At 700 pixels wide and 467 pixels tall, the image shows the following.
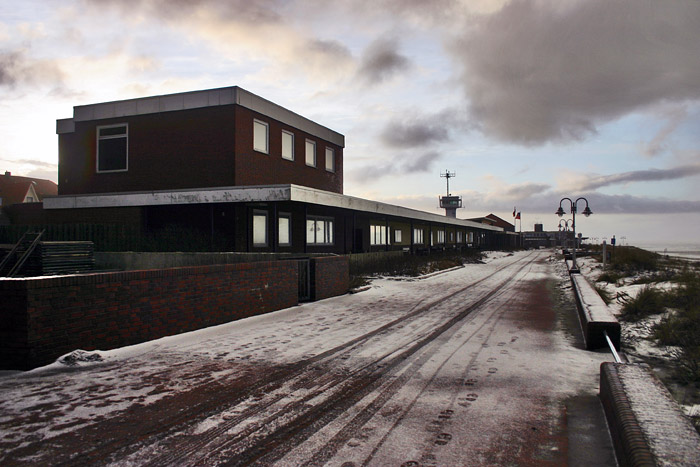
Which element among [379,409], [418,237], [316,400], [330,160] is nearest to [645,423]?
[379,409]

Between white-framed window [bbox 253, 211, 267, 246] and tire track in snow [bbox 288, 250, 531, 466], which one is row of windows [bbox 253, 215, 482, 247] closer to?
white-framed window [bbox 253, 211, 267, 246]

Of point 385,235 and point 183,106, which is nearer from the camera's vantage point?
point 183,106

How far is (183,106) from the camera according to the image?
68.8 feet

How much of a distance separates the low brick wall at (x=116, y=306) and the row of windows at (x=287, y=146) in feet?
37.4

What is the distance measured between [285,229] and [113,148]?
8890mm

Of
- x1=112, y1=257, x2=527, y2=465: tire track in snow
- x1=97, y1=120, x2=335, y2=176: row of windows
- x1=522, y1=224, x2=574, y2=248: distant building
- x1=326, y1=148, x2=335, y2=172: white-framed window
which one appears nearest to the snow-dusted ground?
x1=112, y1=257, x2=527, y2=465: tire track in snow

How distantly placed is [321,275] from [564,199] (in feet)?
78.8

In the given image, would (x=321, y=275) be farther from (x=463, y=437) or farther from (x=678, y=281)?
(x=678, y=281)

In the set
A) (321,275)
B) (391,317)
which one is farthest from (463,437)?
(321,275)

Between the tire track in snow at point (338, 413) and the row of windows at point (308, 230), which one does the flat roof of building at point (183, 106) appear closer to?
the row of windows at point (308, 230)

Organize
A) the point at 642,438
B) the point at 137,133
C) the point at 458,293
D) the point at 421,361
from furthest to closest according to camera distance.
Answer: the point at 137,133
the point at 458,293
the point at 421,361
the point at 642,438

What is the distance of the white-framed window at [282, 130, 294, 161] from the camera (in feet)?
76.3

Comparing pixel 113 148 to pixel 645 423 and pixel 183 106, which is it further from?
pixel 645 423

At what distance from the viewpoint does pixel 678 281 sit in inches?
576
